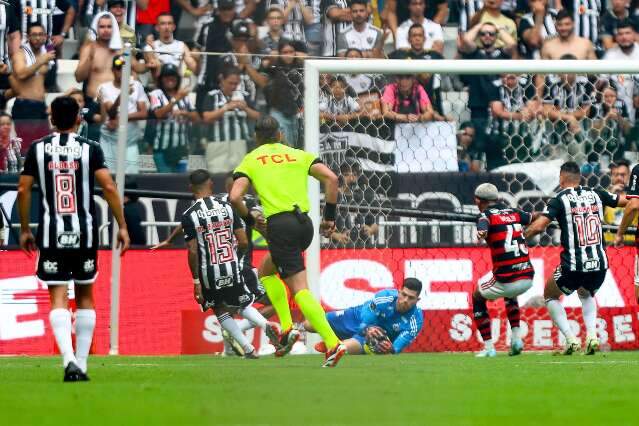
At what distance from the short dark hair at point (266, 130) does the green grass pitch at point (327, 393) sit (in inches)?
73.3

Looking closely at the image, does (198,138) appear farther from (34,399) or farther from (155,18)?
(34,399)

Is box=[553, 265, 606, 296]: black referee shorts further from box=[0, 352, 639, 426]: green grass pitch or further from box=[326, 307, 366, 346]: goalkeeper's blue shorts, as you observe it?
box=[326, 307, 366, 346]: goalkeeper's blue shorts

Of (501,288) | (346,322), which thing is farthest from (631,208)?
(346,322)

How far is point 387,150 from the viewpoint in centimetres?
1576

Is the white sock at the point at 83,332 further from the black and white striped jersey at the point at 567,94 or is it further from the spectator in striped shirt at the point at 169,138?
the black and white striped jersey at the point at 567,94

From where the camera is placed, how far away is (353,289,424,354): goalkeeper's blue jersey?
15.0 m

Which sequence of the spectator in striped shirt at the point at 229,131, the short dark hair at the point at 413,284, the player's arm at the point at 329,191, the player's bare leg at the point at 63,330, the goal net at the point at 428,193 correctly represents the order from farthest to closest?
the spectator in striped shirt at the point at 229,131
the goal net at the point at 428,193
the short dark hair at the point at 413,284
the player's arm at the point at 329,191
the player's bare leg at the point at 63,330

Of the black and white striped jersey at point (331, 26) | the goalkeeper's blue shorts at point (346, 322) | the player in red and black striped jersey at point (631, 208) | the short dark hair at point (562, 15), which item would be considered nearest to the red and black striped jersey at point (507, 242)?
the player in red and black striped jersey at point (631, 208)

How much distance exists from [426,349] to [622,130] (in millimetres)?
3944

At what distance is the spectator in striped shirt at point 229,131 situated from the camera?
15.8 metres

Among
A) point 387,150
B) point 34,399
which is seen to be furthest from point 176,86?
point 34,399

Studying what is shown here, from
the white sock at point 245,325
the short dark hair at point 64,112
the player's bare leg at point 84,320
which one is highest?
the short dark hair at point 64,112

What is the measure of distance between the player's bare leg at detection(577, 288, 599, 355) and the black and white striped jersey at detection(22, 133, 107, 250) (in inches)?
232

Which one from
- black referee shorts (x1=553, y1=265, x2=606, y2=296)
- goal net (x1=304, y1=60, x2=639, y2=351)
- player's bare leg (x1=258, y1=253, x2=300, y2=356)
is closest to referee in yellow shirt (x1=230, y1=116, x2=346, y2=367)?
player's bare leg (x1=258, y1=253, x2=300, y2=356)
